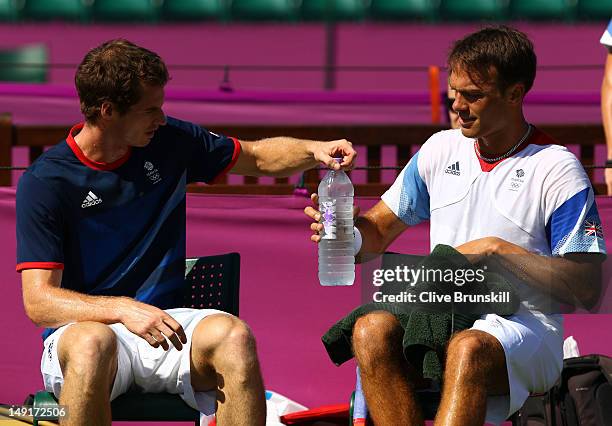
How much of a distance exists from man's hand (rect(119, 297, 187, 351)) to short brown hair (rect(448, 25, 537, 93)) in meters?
1.12

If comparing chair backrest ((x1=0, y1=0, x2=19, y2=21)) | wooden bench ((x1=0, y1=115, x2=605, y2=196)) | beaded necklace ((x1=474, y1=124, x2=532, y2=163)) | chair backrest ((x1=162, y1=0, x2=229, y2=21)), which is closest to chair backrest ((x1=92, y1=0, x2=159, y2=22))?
chair backrest ((x1=162, y1=0, x2=229, y2=21))

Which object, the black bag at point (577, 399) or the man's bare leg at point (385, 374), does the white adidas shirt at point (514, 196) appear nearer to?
the man's bare leg at point (385, 374)

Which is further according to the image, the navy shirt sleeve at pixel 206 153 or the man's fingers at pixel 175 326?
the navy shirt sleeve at pixel 206 153

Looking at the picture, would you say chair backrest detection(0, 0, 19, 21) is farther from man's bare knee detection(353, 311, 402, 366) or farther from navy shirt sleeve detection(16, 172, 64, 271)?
man's bare knee detection(353, 311, 402, 366)

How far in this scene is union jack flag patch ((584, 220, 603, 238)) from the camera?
3.48m

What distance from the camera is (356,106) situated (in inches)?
329

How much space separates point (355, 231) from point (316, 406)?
3.66ft

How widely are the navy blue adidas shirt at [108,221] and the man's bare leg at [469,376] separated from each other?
0.98 meters

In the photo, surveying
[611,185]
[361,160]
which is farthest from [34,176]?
[361,160]

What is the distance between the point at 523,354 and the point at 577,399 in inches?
28.5

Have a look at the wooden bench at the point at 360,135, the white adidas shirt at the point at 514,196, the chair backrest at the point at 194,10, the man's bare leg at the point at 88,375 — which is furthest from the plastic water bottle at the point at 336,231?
the chair backrest at the point at 194,10

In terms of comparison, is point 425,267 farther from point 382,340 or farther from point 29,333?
point 29,333

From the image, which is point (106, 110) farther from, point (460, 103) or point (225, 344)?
point (460, 103)

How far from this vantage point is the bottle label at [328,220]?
3686mm
